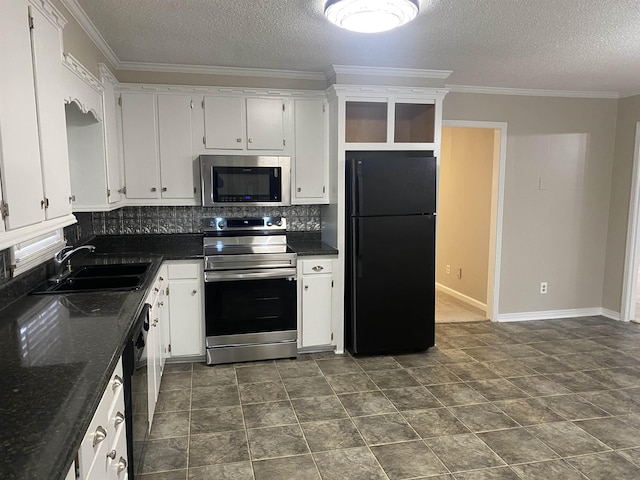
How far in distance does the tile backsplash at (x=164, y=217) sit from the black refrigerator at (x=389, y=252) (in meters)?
0.84

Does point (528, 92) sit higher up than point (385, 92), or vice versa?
point (528, 92)

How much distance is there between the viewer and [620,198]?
194 inches

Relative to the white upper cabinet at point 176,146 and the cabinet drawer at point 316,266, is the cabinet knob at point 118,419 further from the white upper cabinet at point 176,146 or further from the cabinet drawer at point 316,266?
the white upper cabinet at point 176,146

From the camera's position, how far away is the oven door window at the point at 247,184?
12.6 feet

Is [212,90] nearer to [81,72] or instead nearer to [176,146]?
[176,146]

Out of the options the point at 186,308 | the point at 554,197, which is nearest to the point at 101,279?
the point at 186,308

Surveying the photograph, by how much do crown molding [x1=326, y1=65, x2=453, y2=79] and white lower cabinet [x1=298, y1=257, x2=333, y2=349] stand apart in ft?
5.00

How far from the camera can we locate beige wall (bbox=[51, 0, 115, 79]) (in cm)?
237

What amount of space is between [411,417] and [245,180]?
2199 mm

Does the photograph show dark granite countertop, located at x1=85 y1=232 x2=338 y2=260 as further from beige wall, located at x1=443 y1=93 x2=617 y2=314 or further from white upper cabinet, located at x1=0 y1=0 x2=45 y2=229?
beige wall, located at x1=443 y1=93 x2=617 y2=314

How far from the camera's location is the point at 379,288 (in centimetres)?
384

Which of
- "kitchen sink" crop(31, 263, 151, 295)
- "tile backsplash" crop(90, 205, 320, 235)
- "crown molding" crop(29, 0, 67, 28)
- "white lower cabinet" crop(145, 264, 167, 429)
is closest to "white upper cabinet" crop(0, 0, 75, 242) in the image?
"crown molding" crop(29, 0, 67, 28)

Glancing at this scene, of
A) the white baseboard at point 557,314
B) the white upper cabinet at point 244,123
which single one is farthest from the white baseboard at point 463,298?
the white upper cabinet at point 244,123

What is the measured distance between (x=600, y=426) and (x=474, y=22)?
8.18ft
